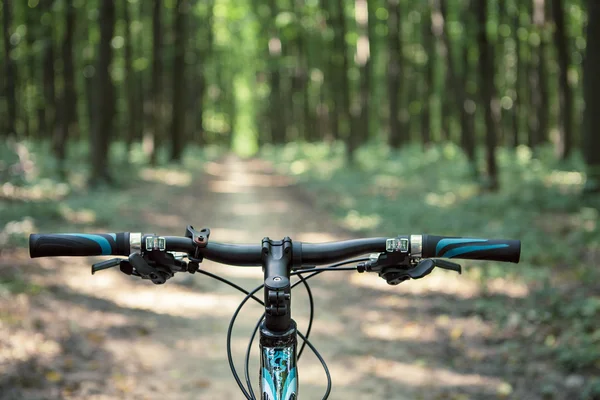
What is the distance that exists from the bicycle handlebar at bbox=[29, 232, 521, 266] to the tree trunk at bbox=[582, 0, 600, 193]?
1113 centimetres

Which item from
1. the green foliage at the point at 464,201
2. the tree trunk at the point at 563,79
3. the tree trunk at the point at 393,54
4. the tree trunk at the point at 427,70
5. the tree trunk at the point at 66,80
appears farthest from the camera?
the tree trunk at the point at 427,70

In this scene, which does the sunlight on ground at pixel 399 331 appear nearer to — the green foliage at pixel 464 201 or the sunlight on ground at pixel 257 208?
the green foliage at pixel 464 201

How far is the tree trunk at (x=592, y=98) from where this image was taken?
12.0 m

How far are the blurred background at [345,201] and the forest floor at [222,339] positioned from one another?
3cm

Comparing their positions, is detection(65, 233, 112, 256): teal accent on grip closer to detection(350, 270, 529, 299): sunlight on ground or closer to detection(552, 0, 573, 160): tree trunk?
detection(350, 270, 529, 299): sunlight on ground

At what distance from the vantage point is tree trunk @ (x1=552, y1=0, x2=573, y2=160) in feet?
57.7

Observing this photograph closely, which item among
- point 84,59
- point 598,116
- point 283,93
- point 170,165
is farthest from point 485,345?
point 283,93

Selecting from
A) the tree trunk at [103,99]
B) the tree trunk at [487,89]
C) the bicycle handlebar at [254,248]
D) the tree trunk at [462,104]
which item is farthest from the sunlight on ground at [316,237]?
the bicycle handlebar at [254,248]

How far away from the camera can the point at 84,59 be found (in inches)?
1139

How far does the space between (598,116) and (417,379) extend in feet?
29.9

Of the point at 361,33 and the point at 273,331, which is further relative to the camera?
the point at 361,33

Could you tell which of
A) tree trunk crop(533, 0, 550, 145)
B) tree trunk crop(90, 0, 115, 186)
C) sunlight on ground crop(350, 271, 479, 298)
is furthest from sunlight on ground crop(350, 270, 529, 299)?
tree trunk crop(533, 0, 550, 145)

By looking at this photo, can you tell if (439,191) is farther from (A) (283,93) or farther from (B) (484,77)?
A: (A) (283,93)

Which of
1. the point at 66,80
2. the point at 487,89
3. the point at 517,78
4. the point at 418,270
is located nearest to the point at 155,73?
the point at 66,80
